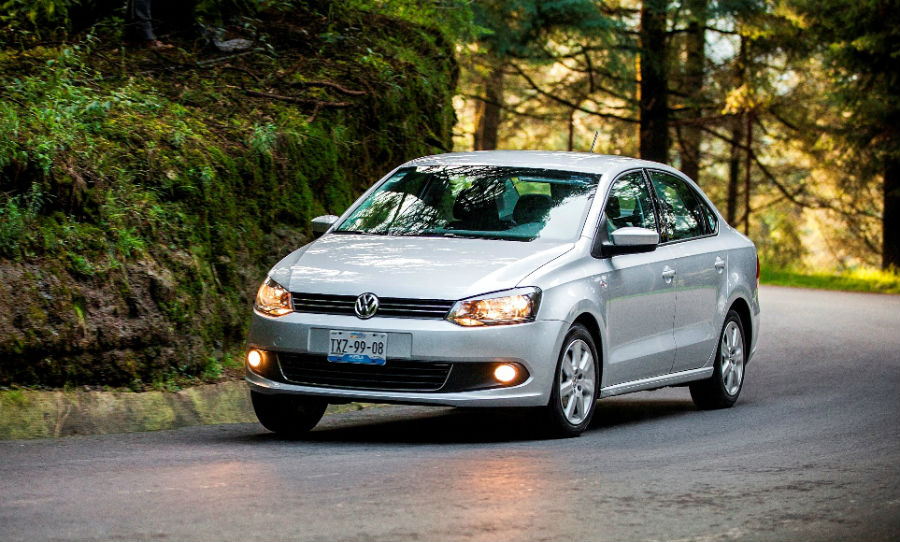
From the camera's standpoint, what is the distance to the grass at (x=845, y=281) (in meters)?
29.1

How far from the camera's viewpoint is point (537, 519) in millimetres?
6434

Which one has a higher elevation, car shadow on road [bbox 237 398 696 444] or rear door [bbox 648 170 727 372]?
rear door [bbox 648 170 727 372]

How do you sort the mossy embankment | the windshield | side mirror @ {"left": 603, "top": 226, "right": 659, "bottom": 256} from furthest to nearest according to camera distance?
the mossy embankment → the windshield → side mirror @ {"left": 603, "top": 226, "right": 659, "bottom": 256}

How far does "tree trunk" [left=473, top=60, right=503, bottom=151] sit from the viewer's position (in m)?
36.5

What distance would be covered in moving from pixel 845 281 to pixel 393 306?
77.5ft

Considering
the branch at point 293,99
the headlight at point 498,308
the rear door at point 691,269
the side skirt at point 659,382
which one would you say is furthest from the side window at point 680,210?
the branch at point 293,99

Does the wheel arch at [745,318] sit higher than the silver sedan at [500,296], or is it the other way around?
the silver sedan at [500,296]

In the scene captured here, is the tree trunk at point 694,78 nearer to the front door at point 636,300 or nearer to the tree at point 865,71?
the tree at point 865,71

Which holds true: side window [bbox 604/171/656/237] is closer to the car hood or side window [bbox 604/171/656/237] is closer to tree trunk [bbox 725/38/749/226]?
the car hood

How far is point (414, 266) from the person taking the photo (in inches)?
353

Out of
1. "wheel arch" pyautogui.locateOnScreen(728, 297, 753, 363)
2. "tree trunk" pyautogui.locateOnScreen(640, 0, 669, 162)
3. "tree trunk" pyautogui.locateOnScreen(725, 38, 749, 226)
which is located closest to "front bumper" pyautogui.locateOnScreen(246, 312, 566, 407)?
"wheel arch" pyautogui.locateOnScreen(728, 297, 753, 363)

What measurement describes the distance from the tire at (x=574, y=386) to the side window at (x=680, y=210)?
1.83 meters

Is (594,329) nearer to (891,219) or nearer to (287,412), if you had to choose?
(287,412)

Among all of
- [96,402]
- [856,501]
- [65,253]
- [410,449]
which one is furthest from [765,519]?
[65,253]
